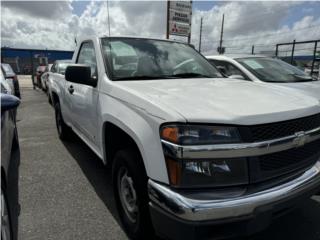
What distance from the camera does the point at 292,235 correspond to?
113 inches

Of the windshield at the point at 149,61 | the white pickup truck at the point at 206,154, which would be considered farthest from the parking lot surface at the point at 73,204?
the windshield at the point at 149,61

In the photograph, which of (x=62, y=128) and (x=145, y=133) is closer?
(x=145, y=133)

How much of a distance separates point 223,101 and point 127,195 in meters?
1.23

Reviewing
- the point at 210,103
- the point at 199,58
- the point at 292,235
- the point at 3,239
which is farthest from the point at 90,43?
the point at 292,235

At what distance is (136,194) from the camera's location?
248 centimetres

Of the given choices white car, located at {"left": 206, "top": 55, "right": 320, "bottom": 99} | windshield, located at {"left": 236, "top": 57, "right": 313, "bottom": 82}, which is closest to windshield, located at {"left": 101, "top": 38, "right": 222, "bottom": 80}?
white car, located at {"left": 206, "top": 55, "right": 320, "bottom": 99}

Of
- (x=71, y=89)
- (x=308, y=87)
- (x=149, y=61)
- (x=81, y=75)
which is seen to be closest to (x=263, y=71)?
(x=308, y=87)

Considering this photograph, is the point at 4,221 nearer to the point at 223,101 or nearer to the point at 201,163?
the point at 201,163

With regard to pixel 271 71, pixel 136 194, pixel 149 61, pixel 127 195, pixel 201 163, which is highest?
pixel 149 61

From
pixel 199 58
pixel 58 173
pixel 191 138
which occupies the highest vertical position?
pixel 199 58

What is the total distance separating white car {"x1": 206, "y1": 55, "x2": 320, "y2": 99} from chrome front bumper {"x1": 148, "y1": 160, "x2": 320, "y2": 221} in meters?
3.72

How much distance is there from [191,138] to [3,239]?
59.0 inches

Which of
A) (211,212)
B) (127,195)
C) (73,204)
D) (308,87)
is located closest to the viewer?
(211,212)

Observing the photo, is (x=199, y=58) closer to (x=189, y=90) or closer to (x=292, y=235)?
(x=189, y=90)
